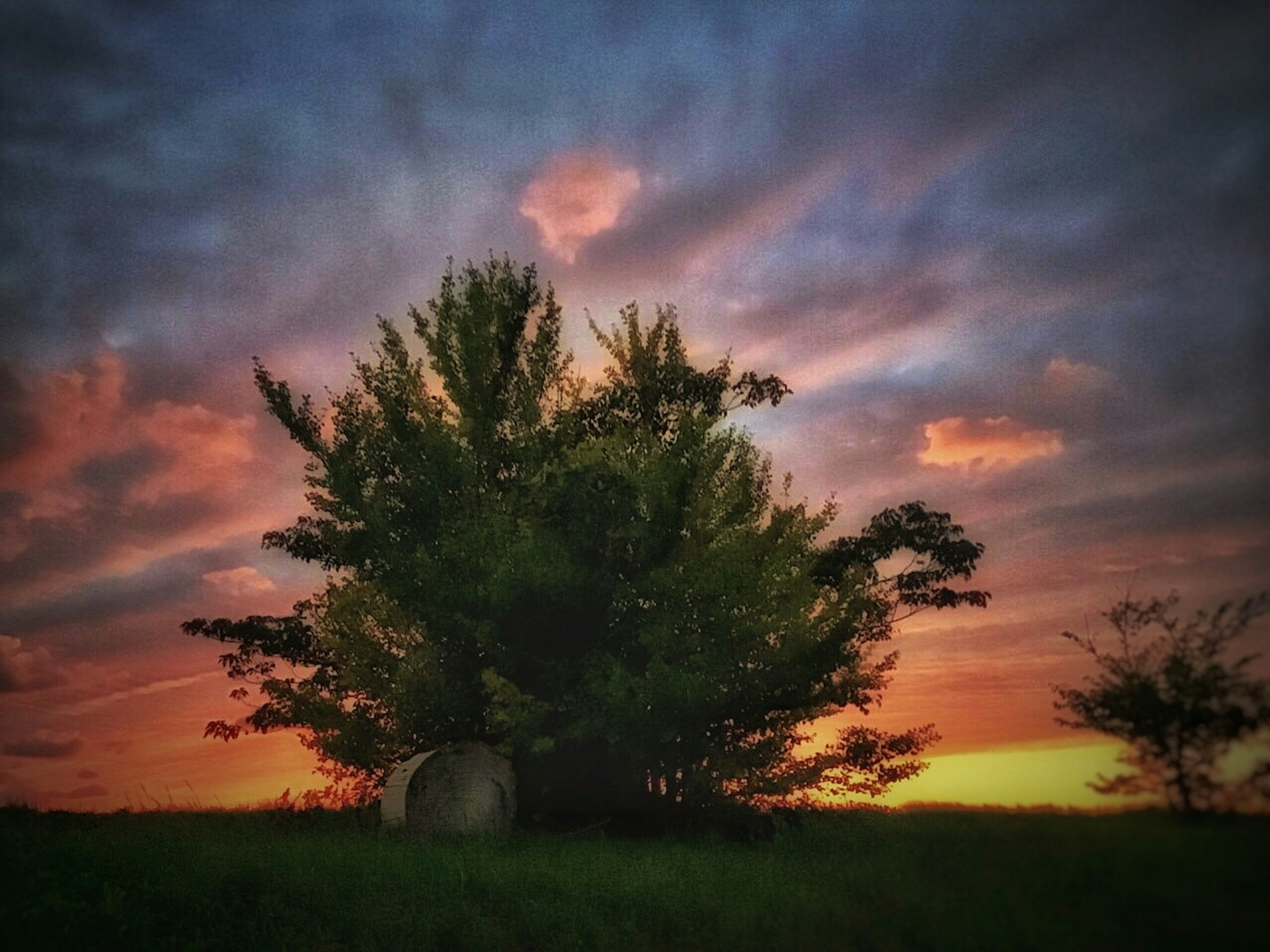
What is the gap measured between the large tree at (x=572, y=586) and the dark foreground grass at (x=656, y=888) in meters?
3.19

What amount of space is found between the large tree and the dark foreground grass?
3.19 metres

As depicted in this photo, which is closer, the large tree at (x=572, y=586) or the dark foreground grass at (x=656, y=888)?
the dark foreground grass at (x=656, y=888)

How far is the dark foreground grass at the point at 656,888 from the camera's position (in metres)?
7.36

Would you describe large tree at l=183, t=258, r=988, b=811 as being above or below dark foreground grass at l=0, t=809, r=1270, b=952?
above

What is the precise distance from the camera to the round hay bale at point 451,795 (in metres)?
21.1

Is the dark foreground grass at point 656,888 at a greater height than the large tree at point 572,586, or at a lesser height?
lesser

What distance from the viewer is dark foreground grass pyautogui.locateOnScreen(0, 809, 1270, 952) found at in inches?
290

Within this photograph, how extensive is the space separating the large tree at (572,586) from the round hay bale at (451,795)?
0.86 meters

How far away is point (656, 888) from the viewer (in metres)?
14.2

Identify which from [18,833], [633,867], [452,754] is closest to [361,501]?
[452,754]

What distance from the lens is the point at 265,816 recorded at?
77.4ft

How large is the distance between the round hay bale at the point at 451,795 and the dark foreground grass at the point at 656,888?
0.85 m

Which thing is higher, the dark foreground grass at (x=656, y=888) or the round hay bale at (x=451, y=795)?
the round hay bale at (x=451, y=795)

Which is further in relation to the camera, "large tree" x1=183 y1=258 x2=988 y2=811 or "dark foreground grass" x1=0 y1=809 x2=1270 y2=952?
"large tree" x1=183 y1=258 x2=988 y2=811
